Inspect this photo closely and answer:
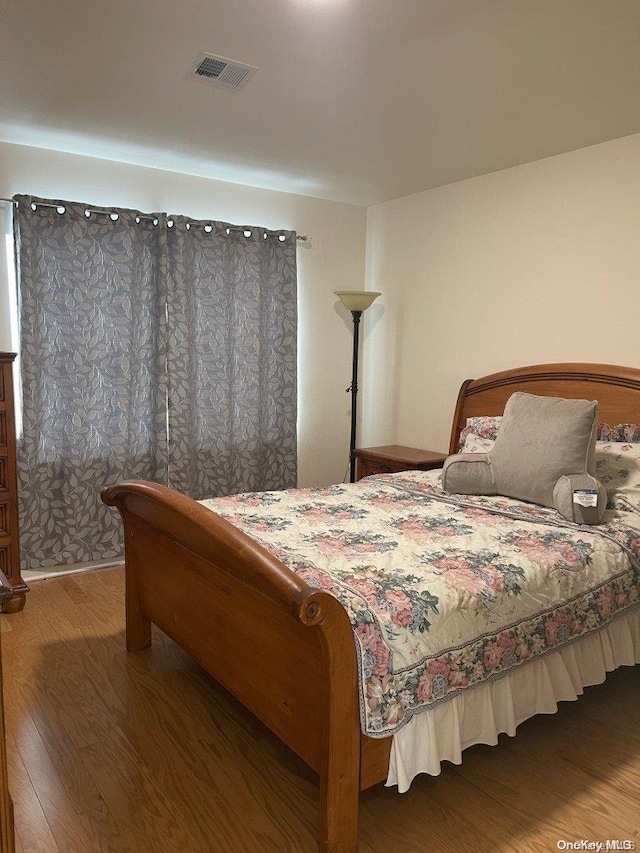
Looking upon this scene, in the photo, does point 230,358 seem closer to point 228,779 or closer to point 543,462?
point 543,462

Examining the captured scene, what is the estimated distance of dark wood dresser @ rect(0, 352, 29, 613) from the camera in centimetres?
320

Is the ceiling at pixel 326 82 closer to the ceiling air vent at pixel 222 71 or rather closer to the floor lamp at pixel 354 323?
the ceiling air vent at pixel 222 71

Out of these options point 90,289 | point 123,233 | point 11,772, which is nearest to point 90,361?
point 90,289

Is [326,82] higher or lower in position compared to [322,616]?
higher

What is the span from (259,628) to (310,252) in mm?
3206

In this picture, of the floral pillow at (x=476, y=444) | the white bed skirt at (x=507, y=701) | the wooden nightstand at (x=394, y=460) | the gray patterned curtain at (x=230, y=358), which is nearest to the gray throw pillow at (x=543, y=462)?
the floral pillow at (x=476, y=444)

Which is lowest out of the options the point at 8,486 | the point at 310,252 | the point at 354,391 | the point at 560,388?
the point at 8,486

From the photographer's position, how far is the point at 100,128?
3.25 m

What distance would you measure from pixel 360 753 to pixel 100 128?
10.1ft

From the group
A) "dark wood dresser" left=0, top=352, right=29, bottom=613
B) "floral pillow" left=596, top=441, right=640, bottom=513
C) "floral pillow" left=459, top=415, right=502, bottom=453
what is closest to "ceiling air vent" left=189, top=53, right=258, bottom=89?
"dark wood dresser" left=0, top=352, right=29, bottom=613

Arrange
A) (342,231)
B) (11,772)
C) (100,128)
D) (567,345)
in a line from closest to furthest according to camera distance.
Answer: (11,772), (100,128), (567,345), (342,231)

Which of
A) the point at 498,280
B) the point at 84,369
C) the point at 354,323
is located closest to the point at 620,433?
the point at 498,280

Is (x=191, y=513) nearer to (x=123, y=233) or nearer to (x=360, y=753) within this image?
(x=360, y=753)

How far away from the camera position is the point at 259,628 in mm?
1931
